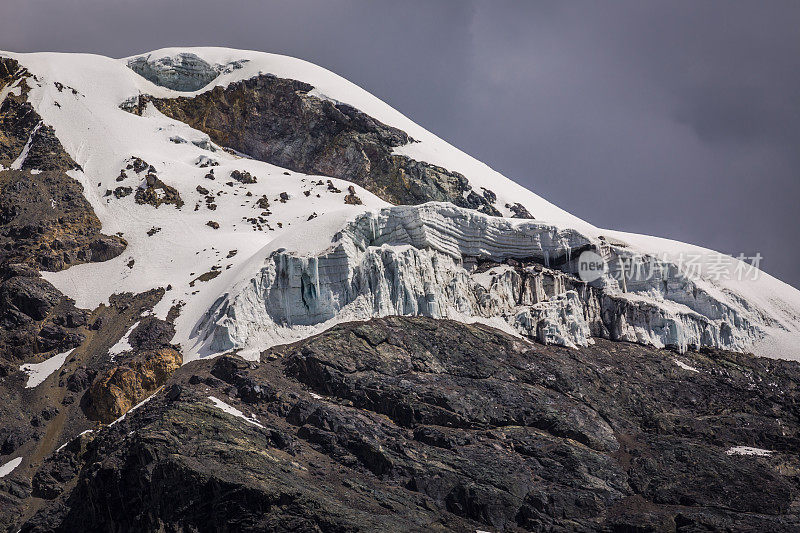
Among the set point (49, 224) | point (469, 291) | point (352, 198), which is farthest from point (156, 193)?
point (469, 291)

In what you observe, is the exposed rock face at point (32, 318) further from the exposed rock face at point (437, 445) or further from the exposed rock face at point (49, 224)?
the exposed rock face at point (437, 445)

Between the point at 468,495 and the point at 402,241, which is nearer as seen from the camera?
the point at 468,495

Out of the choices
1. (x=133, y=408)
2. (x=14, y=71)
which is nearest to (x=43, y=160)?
(x=14, y=71)

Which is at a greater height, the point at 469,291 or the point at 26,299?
the point at 469,291

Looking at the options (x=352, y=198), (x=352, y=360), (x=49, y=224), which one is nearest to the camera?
(x=352, y=360)

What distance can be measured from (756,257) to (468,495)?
41.0 m

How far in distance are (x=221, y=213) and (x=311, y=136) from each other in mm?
24191

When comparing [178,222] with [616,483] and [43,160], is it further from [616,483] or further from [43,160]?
[616,483]

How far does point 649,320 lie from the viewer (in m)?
59.4

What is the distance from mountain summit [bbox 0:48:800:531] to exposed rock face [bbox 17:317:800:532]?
0.15m

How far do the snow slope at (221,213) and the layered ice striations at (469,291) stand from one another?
0.27 meters

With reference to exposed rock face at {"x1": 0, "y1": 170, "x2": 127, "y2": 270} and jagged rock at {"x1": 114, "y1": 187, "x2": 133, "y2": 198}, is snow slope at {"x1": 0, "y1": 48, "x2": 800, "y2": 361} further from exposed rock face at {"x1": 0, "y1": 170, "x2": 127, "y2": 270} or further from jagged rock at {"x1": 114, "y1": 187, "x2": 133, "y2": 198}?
exposed rock face at {"x1": 0, "y1": 170, "x2": 127, "y2": 270}

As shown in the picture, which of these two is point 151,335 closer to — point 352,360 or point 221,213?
point 352,360

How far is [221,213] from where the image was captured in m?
74.6
